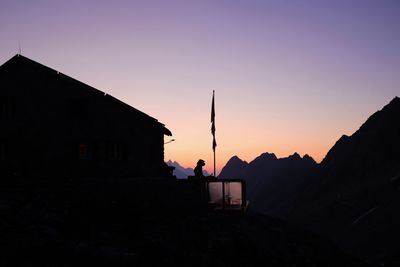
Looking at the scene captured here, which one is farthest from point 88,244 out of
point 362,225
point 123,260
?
point 362,225

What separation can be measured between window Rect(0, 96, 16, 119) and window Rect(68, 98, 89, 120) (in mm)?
3939

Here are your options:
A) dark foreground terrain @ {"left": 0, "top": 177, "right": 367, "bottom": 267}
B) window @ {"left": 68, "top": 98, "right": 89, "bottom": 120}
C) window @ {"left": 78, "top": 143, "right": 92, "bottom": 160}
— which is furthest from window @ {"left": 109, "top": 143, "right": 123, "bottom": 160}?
dark foreground terrain @ {"left": 0, "top": 177, "right": 367, "bottom": 267}

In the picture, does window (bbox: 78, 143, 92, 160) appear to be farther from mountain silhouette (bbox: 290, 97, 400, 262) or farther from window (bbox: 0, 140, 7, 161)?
mountain silhouette (bbox: 290, 97, 400, 262)

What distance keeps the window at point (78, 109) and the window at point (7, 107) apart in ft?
12.9

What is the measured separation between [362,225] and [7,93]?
95264mm

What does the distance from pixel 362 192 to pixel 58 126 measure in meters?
113

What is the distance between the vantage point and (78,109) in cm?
2966

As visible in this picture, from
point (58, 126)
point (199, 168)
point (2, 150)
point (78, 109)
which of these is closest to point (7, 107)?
point (2, 150)

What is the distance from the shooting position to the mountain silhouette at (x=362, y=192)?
95.6 metres

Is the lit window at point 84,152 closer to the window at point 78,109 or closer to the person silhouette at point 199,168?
the window at point 78,109

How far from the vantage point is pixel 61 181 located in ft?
70.1

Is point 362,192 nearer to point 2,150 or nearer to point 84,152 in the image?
point 84,152

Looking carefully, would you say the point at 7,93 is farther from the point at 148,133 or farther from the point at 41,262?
the point at 41,262

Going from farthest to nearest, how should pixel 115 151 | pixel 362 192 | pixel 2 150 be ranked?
1. pixel 362 192
2. pixel 115 151
3. pixel 2 150
